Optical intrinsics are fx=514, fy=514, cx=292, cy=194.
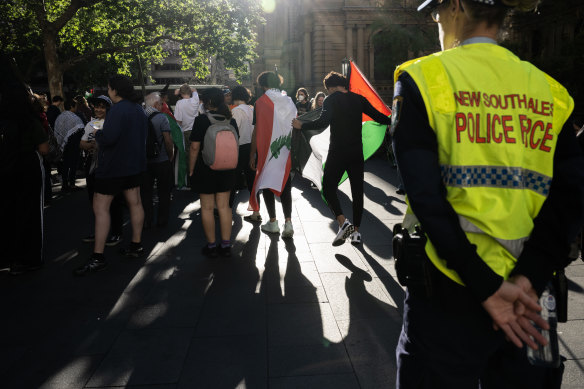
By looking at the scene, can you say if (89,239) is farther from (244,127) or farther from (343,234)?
(343,234)

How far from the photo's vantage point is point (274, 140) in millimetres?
6449

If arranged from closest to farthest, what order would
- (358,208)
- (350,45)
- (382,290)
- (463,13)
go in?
1. (463,13)
2. (382,290)
3. (358,208)
4. (350,45)

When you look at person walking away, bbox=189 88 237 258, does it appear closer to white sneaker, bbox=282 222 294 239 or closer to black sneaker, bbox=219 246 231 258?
black sneaker, bbox=219 246 231 258

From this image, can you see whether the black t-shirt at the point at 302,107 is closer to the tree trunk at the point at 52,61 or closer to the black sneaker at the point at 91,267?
the black sneaker at the point at 91,267

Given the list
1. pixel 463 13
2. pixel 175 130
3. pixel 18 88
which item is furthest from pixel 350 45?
pixel 463 13

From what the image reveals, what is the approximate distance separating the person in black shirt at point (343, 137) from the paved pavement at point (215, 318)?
0.45 meters

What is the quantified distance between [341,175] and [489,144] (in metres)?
4.41

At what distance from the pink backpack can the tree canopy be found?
17782 mm

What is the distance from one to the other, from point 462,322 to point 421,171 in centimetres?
→ 46

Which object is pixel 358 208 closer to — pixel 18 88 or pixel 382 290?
pixel 382 290

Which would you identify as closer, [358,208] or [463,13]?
[463,13]

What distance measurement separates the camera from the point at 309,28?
39.1 m

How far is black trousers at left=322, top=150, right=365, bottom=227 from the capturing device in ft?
19.1

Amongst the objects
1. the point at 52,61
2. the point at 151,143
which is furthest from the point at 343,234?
the point at 52,61
